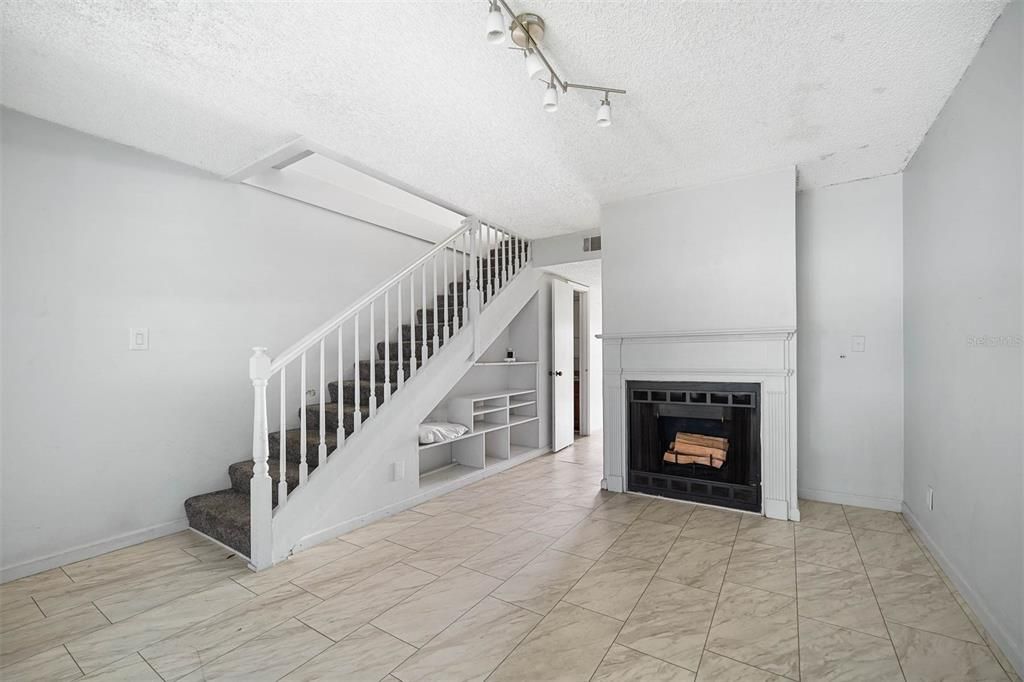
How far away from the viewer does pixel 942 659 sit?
64.7 inches

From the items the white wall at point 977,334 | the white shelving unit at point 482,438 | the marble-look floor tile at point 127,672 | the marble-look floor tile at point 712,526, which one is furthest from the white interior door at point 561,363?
the marble-look floor tile at point 127,672

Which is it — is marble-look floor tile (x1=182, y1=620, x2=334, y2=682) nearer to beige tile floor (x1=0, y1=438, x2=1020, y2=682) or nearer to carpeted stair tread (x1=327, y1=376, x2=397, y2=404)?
beige tile floor (x1=0, y1=438, x2=1020, y2=682)

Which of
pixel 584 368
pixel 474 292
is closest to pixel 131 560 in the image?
pixel 474 292

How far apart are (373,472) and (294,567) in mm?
762

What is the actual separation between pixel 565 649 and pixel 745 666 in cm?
66

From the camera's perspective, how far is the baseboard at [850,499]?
10.3 feet

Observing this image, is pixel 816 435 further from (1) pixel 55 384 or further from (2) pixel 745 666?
(1) pixel 55 384

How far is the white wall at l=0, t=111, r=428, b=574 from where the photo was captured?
2.34 m

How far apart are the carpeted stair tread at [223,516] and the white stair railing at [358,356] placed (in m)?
0.16

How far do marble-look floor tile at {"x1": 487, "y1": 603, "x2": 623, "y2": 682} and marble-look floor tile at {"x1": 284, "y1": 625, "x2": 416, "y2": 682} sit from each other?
40cm

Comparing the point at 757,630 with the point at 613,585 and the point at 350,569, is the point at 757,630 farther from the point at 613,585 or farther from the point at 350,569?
the point at 350,569

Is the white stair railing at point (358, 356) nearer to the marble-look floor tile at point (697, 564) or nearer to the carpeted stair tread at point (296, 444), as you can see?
the carpeted stair tread at point (296, 444)

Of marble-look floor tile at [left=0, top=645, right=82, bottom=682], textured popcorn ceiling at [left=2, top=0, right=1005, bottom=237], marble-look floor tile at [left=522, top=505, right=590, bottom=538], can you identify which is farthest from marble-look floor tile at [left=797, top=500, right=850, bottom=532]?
marble-look floor tile at [left=0, top=645, right=82, bottom=682]

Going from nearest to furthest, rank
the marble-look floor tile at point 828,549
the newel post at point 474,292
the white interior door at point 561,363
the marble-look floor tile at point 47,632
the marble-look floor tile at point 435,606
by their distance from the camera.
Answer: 1. the marble-look floor tile at point 47,632
2. the marble-look floor tile at point 435,606
3. the marble-look floor tile at point 828,549
4. the newel post at point 474,292
5. the white interior door at point 561,363
